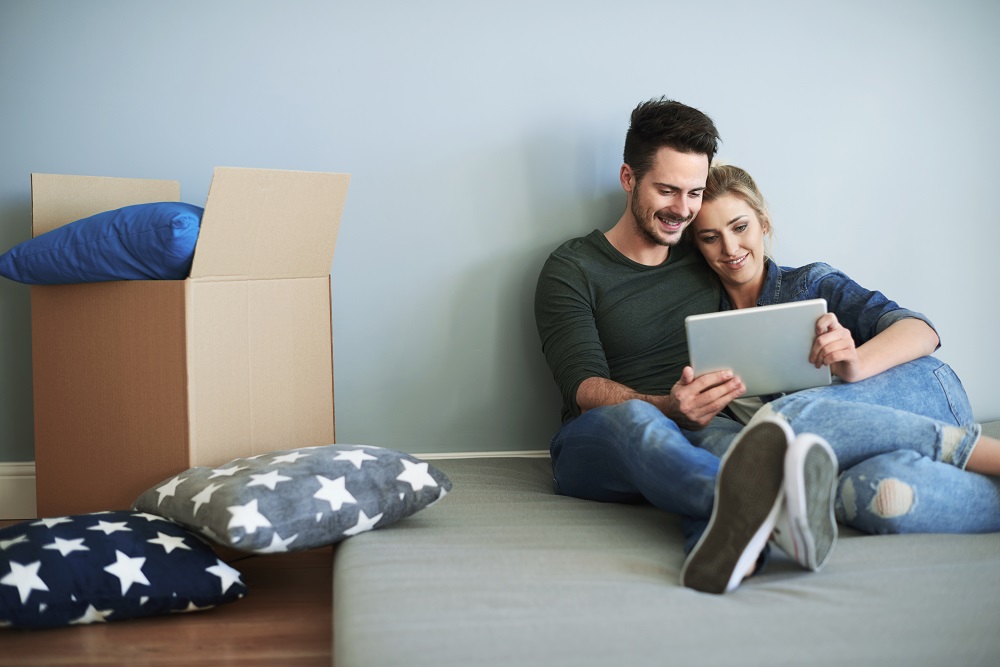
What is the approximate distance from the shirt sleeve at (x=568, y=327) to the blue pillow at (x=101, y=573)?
0.78 meters

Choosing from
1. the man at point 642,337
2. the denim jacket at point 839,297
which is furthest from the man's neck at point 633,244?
the denim jacket at point 839,297

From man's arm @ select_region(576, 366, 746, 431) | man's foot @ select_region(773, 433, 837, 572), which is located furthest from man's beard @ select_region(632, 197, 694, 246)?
man's foot @ select_region(773, 433, 837, 572)

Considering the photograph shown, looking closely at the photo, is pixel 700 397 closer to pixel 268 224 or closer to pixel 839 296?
pixel 839 296

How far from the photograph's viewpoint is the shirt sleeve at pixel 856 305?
1.80m

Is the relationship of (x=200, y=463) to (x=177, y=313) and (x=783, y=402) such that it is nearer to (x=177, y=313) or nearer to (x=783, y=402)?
(x=177, y=313)

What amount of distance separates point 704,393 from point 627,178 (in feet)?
2.02

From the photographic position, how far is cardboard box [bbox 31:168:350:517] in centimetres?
157

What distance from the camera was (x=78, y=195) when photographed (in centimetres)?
186

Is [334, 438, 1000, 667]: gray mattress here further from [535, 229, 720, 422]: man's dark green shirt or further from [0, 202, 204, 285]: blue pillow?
[0, 202, 204, 285]: blue pillow

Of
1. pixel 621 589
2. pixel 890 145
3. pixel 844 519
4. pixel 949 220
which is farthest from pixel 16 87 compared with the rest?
pixel 949 220

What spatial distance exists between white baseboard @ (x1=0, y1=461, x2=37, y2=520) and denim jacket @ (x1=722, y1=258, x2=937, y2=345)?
1.73 meters

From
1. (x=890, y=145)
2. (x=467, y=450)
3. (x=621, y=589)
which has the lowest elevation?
(x=467, y=450)

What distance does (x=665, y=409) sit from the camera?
1665 millimetres

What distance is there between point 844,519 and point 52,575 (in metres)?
1.25
